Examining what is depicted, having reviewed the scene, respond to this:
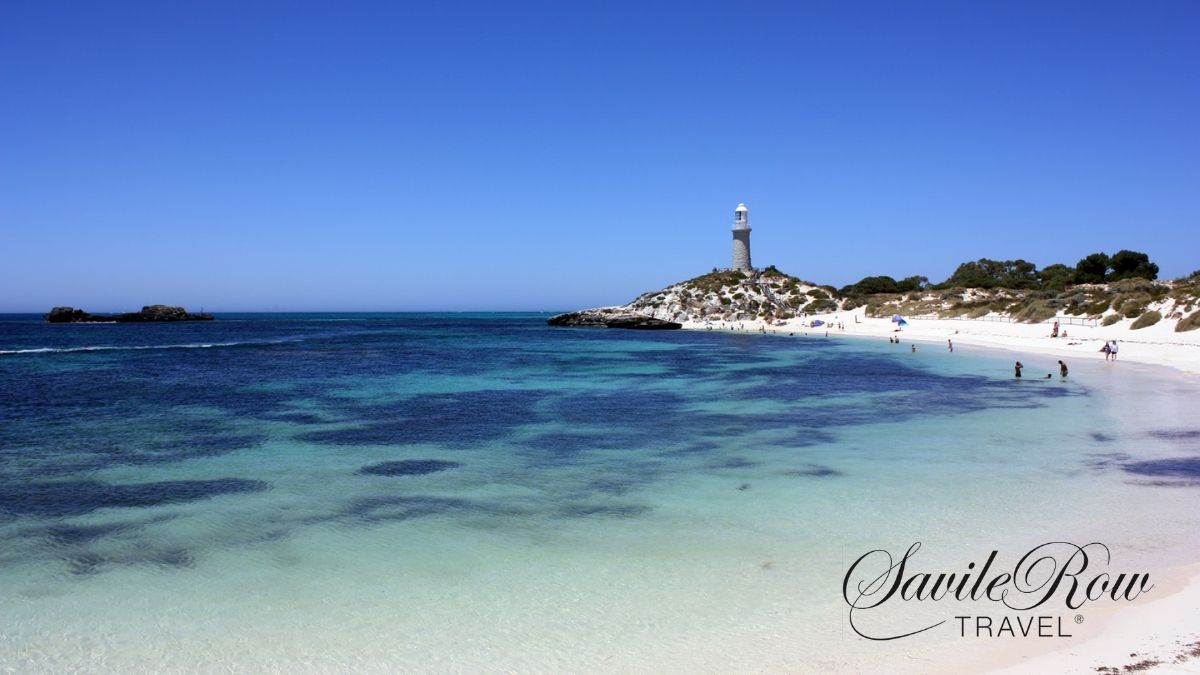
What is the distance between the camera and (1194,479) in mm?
13125

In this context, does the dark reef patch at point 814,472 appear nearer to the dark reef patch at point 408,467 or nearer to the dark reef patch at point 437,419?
the dark reef patch at point 408,467

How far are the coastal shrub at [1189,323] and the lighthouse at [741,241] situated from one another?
7509 cm

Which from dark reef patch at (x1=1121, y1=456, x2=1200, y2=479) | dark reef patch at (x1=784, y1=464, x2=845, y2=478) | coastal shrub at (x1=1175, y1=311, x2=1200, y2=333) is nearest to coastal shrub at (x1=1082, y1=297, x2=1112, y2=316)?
coastal shrub at (x1=1175, y1=311, x2=1200, y2=333)

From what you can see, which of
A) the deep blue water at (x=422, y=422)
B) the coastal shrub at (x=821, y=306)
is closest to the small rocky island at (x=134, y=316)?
the deep blue water at (x=422, y=422)

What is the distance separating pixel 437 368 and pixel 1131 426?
107ft

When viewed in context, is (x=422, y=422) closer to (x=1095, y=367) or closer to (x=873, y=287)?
(x=1095, y=367)

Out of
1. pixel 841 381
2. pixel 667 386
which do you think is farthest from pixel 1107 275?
pixel 667 386

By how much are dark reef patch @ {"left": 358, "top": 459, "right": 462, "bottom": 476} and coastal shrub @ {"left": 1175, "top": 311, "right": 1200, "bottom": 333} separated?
4807 cm

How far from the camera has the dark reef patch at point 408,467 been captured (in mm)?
14742

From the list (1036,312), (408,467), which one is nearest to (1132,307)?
(1036,312)

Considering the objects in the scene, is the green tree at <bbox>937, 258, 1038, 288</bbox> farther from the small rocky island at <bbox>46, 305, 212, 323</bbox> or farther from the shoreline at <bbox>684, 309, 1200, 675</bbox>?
the small rocky island at <bbox>46, 305, 212, 323</bbox>

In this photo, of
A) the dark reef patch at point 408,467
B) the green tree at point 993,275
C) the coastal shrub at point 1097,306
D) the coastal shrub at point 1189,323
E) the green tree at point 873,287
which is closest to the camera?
the dark reef patch at point 408,467

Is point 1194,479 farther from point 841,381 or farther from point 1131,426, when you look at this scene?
point 841,381

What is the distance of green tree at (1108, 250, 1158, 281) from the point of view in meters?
86.6
